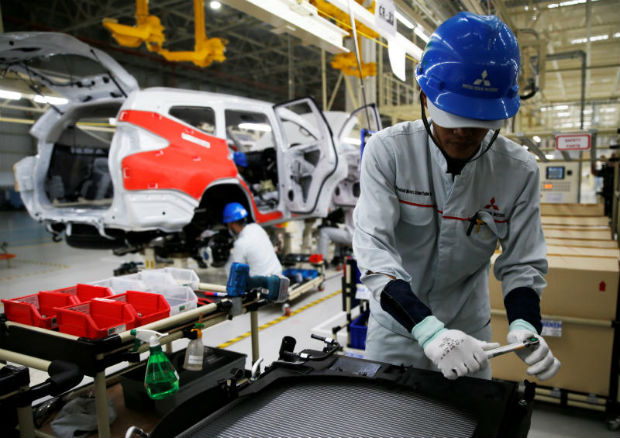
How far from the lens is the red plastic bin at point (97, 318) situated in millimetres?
2156

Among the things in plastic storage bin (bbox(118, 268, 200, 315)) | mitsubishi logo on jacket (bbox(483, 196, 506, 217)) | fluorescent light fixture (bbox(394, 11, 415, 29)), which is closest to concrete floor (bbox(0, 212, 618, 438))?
plastic storage bin (bbox(118, 268, 200, 315))

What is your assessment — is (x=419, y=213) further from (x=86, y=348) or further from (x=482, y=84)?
(x=86, y=348)

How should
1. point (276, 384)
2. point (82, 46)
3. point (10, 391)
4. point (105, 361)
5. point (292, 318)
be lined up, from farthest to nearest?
point (292, 318), point (82, 46), point (105, 361), point (10, 391), point (276, 384)

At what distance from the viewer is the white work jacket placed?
4.85 feet

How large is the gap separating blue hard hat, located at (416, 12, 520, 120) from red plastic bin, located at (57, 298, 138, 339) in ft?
6.32

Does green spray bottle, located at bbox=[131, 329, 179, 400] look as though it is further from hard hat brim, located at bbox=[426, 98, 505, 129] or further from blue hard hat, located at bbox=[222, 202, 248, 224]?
blue hard hat, located at bbox=[222, 202, 248, 224]

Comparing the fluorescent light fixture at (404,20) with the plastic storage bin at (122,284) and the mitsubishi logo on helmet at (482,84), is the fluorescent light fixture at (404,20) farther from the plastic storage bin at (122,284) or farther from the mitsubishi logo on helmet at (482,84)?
the plastic storage bin at (122,284)

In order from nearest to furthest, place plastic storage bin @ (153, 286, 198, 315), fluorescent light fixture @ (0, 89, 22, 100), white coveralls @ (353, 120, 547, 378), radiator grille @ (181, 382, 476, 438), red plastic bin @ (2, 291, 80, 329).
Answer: radiator grille @ (181, 382, 476, 438) < white coveralls @ (353, 120, 547, 378) < red plastic bin @ (2, 291, 80, 329) < plastic storage bin @ (153, 286, 198, 315) < fluorescent light fixture @ (0, 89, 22, 100)

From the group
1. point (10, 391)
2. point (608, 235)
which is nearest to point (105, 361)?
point (10, 391)

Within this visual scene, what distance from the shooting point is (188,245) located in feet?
19.0

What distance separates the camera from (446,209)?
1.49m

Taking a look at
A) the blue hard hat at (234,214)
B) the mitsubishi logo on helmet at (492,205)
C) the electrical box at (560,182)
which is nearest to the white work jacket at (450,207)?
the mitsubishi logo on helmet at (492,205)

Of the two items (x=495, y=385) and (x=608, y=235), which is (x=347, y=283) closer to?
(x=608, y=235)

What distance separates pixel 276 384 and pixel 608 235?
14.4 ft
